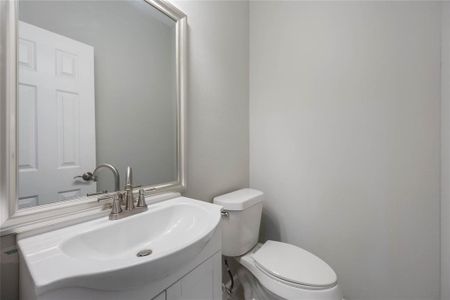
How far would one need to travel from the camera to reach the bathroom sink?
17.1 inches

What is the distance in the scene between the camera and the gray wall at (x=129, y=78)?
2.50ft

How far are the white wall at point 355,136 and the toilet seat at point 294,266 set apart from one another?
12.2 inches

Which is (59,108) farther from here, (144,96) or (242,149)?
(242,149)

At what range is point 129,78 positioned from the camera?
3.04ft

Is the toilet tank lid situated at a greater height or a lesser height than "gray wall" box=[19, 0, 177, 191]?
lesser

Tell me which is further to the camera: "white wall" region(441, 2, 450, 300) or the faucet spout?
"white wall" region(441, 2, 450, 300)

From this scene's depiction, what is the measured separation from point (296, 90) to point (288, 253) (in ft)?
3.40

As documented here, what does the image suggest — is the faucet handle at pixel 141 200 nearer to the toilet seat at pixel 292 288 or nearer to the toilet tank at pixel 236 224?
the toilet tank at pixel 236 224

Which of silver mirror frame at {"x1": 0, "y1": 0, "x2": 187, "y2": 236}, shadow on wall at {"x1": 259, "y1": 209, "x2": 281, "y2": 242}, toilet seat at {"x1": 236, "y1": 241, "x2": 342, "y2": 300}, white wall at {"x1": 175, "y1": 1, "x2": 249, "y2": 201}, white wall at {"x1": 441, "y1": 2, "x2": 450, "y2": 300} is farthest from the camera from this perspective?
shadow on wall at {"x1": 259, "y1": 209, "x2": 281, "y2": 242}

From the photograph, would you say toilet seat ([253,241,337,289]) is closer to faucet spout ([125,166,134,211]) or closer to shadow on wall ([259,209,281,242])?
shadow on wall ([259,209,281,242])


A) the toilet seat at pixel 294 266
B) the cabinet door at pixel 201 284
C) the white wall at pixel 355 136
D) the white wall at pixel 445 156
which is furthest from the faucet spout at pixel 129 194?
the white wall at pixel 445 156

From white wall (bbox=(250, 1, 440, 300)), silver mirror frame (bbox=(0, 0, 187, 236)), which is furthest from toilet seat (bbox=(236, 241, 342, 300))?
silver mirror frame (bbox=(0, 0, 187, 236))

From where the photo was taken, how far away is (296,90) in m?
1.43

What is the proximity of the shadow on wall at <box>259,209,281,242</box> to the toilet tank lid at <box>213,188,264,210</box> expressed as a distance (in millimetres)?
322
